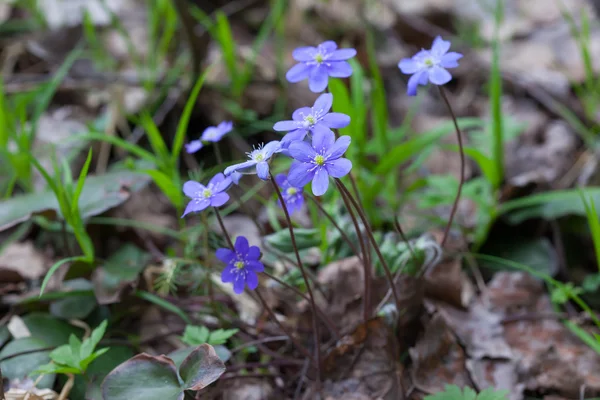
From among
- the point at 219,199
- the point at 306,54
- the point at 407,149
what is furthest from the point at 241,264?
the point at 407,149

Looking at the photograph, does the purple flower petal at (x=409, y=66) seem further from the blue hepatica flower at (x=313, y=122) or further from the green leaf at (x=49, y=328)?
the green leaf at (x=49, y=328)

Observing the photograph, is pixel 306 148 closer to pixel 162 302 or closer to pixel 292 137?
pixel 292 137

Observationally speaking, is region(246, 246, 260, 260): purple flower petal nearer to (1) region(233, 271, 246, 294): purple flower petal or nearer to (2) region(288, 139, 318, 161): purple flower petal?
(1) region(233, 271, 246, 294): purple flower petal

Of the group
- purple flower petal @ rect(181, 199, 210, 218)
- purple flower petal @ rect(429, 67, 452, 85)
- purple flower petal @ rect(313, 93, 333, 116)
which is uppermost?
purple flower petal @ rect(429, 67, 452, 85)

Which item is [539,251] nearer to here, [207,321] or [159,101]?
[207,321]

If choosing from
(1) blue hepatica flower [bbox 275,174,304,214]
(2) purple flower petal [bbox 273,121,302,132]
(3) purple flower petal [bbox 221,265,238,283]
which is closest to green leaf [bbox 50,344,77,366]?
(3) purple flower petal [bbox 221,265,238,283]

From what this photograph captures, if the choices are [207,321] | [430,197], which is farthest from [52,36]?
[430,197]

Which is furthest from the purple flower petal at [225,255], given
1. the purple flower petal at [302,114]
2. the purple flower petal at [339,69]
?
the purple flower petal at [339,69]
